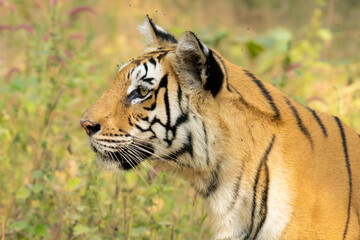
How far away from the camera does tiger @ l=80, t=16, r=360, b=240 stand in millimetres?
2418

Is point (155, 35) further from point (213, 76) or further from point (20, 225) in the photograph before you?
point (20, 225)

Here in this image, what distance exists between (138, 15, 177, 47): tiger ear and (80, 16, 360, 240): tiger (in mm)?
335

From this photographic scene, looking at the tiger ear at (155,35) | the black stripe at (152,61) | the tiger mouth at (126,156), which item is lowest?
the tiger mouth at (126,156)

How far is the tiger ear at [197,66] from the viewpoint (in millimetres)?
2367

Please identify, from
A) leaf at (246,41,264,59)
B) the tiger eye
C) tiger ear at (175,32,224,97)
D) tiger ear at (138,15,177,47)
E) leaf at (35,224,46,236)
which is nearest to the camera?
tiger ear at (175,32,224,97)

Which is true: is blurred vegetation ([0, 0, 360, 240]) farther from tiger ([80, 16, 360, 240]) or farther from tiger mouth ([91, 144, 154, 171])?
tiger ([80, 16, 360, 240])

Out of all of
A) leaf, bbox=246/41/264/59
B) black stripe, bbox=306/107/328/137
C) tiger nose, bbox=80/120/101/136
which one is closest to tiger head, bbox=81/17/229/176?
tiger nose, bbox=80/120/101/136

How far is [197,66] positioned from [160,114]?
1.06 ft

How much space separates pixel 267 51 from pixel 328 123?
4927mm

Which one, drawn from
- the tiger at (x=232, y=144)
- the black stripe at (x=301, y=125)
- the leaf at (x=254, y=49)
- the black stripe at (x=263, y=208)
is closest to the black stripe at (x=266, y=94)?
the tiger at (x=232, y=144)

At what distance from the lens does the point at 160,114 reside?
102 inches

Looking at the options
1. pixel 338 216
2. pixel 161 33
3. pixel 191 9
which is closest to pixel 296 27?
pixel 191 9

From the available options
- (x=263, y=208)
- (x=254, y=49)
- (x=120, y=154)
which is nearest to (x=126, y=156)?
(x=120, y=154)

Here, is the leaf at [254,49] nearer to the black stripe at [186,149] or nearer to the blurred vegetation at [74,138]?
the blurred vegetation at [74,138]
